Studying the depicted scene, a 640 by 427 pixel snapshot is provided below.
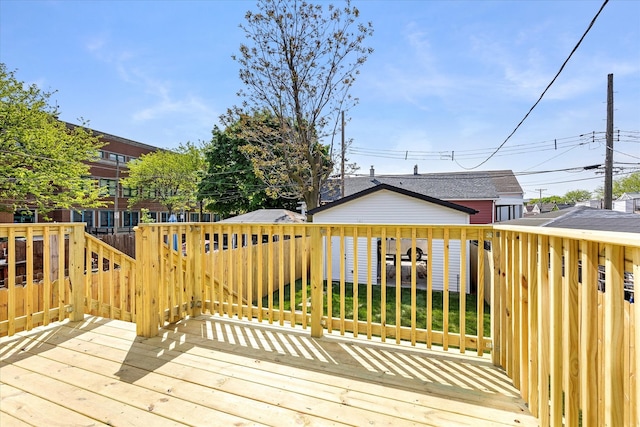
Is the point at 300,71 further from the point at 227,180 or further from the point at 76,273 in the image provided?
the point at 227,180

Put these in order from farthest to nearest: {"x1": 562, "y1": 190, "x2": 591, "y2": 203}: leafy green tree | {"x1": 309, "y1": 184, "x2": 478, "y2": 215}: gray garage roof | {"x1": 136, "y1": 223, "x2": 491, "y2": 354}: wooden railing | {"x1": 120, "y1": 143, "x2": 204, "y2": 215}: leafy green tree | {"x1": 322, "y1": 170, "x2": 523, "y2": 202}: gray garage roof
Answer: {"x1": 562, "y1": 190, "x2": 591, "y2": 203}: leafy green tree → {"x1": 120, "y1": 143, "x2": 204, "y2": 215}: leafy green tree → {"x1": 322, "y1": 170, "x2": 523, "y2": 202}: gray garage roof → {"x1": 309, "y1": 184, "x2": 478, "y2": 215}: gray garage roof → {"x1": 136, "y1": 223, "x2": 491, "y2": 354}: wooden railing

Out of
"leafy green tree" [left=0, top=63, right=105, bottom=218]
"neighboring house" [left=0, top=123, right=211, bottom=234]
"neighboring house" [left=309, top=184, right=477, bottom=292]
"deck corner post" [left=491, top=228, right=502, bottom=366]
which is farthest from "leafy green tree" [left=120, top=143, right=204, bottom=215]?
"deck corner post" [left=491, top=228, right=502, bottom=366]

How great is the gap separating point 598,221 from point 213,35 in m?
8.34

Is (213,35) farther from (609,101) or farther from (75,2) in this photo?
(609,101)

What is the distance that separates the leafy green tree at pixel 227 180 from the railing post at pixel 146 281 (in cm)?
1445

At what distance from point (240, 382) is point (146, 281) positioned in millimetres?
1387

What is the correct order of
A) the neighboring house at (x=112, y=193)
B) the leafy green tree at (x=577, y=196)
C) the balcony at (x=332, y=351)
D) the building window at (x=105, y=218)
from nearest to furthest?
the balcony at (x=332, y=351)
the neighboring house at (x=112, y=193)
the building window at (x=105, y=218)
the leafy green tree at (x=577, y=196)

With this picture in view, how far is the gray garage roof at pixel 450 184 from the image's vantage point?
50.9ft

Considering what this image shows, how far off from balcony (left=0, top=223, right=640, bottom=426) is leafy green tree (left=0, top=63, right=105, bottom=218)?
12.7 metres

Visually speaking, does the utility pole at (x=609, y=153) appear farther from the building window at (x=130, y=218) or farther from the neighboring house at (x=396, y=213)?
the building window at (x=130, y=218)

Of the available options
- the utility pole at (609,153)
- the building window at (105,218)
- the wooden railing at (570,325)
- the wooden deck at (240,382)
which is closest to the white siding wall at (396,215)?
the utility pole at (609,153)

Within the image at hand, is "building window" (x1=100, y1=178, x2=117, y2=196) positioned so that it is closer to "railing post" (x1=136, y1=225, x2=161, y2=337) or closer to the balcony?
the balcony

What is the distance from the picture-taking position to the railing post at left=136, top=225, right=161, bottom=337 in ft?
9.05

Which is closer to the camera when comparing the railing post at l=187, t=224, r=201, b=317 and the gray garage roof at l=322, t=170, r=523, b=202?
the railing post at l=187, t=224, r=201, b=317
